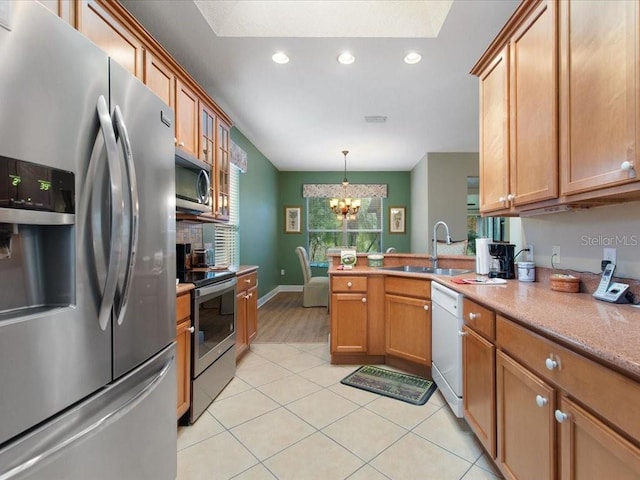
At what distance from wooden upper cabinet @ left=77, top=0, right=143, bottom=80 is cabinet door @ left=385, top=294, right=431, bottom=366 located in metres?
2.53

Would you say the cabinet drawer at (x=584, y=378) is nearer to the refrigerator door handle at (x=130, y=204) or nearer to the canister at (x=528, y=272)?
the canister at (x=528, y=272)

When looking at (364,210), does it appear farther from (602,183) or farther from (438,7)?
(602,183)

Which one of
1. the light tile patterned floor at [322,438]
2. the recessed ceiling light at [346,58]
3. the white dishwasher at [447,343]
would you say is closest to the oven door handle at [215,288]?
the light tile patterned floor at [322,438]

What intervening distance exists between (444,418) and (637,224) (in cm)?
153

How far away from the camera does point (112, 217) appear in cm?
93

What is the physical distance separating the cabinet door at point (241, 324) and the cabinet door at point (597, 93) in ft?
8.15

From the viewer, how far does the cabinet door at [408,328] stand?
8.20ft

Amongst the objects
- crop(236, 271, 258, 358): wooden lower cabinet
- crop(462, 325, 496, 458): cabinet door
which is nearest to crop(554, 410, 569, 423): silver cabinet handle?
Answer: crop(462, 325, 496, 458): cabinet door

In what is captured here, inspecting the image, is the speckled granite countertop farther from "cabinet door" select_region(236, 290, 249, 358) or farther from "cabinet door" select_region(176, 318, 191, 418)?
"cabinet door" select_region(236, 290, 249, 358)

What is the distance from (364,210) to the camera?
24.2ft

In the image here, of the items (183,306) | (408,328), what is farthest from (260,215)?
(183,306)

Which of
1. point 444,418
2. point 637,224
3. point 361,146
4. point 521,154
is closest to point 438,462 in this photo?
point 444,418

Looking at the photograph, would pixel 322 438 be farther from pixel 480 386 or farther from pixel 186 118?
pixel 186 118

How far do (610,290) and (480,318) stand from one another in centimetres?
56
